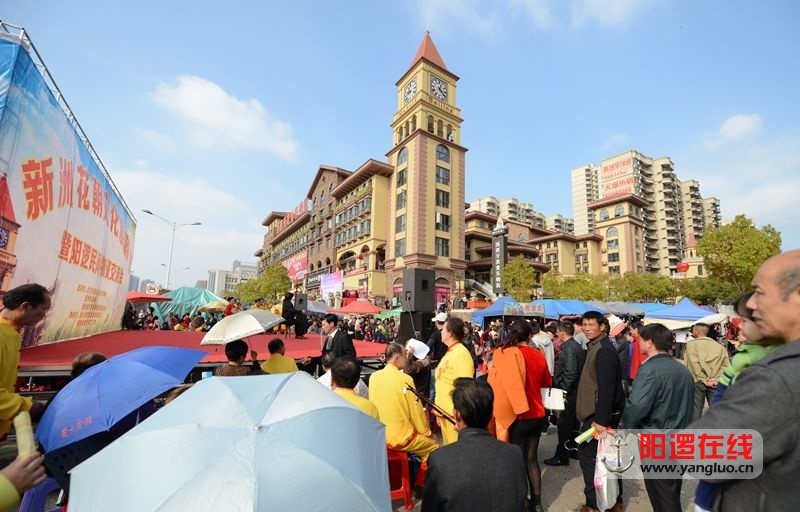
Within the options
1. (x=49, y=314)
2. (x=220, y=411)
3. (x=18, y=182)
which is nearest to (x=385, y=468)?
(x=220, y=411)

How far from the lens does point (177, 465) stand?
1.36 m

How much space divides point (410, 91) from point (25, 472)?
41.2m

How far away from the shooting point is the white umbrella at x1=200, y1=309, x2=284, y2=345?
5.87 metres

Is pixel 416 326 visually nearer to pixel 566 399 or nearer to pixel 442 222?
pixel 566 399

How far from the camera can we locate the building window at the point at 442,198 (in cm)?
3638

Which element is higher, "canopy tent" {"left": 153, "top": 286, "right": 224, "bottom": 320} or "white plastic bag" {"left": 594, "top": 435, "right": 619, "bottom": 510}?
"canopy tent" {"left": 153, "top": 286, "right": 224, "bottom": 320}

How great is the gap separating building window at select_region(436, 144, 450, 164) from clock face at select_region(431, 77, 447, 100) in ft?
18.4

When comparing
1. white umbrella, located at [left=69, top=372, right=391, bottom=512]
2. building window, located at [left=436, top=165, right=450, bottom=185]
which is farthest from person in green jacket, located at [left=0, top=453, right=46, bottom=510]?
building window, located at [left=436, top=165, right=450, bottom=185]

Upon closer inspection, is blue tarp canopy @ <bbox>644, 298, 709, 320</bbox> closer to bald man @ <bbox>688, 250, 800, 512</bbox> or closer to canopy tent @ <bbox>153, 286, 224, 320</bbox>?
bald man @ <bbox>688, 250, 800, 512</bbox>

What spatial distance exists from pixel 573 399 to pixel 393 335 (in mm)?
18168

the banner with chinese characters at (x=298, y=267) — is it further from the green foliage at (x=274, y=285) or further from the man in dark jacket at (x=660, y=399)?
the man in dark jacket at (x=660, y=399)

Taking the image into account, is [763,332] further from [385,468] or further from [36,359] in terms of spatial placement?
[36,359]

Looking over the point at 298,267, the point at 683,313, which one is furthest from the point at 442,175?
the point at 298,267

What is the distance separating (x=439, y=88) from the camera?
1495 inches
